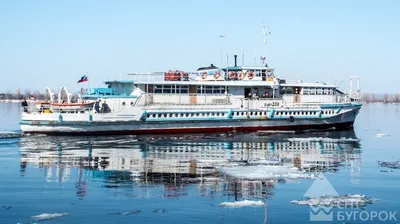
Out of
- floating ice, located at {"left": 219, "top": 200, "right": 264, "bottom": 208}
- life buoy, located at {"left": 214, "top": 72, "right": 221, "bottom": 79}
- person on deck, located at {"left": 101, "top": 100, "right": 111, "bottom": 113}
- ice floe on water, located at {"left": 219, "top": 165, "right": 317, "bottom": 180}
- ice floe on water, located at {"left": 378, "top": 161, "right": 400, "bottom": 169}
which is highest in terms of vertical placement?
life buoy, located at {"left": 214, "top": 72, "right": 221, "bottom": 79}

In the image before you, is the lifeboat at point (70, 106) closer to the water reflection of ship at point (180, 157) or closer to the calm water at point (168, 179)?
the calm water at point (168, 179)

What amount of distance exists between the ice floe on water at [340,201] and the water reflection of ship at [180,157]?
71.8 inches

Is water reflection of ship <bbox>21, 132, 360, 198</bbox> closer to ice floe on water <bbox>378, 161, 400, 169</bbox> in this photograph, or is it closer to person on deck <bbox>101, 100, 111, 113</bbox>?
ice floe on water <bbox>378, 161, 400, 169</bbox>

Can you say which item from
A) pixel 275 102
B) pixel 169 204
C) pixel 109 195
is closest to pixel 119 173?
pixel 109 195

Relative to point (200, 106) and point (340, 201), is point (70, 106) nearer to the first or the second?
point (200, 106)

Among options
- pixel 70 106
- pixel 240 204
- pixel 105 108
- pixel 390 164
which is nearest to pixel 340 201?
pixel 240 204

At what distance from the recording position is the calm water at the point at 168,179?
16.5m

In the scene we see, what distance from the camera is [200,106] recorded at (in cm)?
4366

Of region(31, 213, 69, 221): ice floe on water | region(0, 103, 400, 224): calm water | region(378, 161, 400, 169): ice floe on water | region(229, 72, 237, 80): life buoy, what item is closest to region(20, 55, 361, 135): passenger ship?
region(229, 72, 237, 80): life buoy

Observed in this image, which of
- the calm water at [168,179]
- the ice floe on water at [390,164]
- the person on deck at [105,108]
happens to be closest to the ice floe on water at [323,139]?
the calm water at [168,179]

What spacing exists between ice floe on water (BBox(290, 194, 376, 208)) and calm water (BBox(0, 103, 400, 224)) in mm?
427

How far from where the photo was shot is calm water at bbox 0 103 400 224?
16484mm

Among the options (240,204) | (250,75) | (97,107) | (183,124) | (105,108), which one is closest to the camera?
(240,204)

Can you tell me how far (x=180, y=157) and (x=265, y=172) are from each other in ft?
22.8
